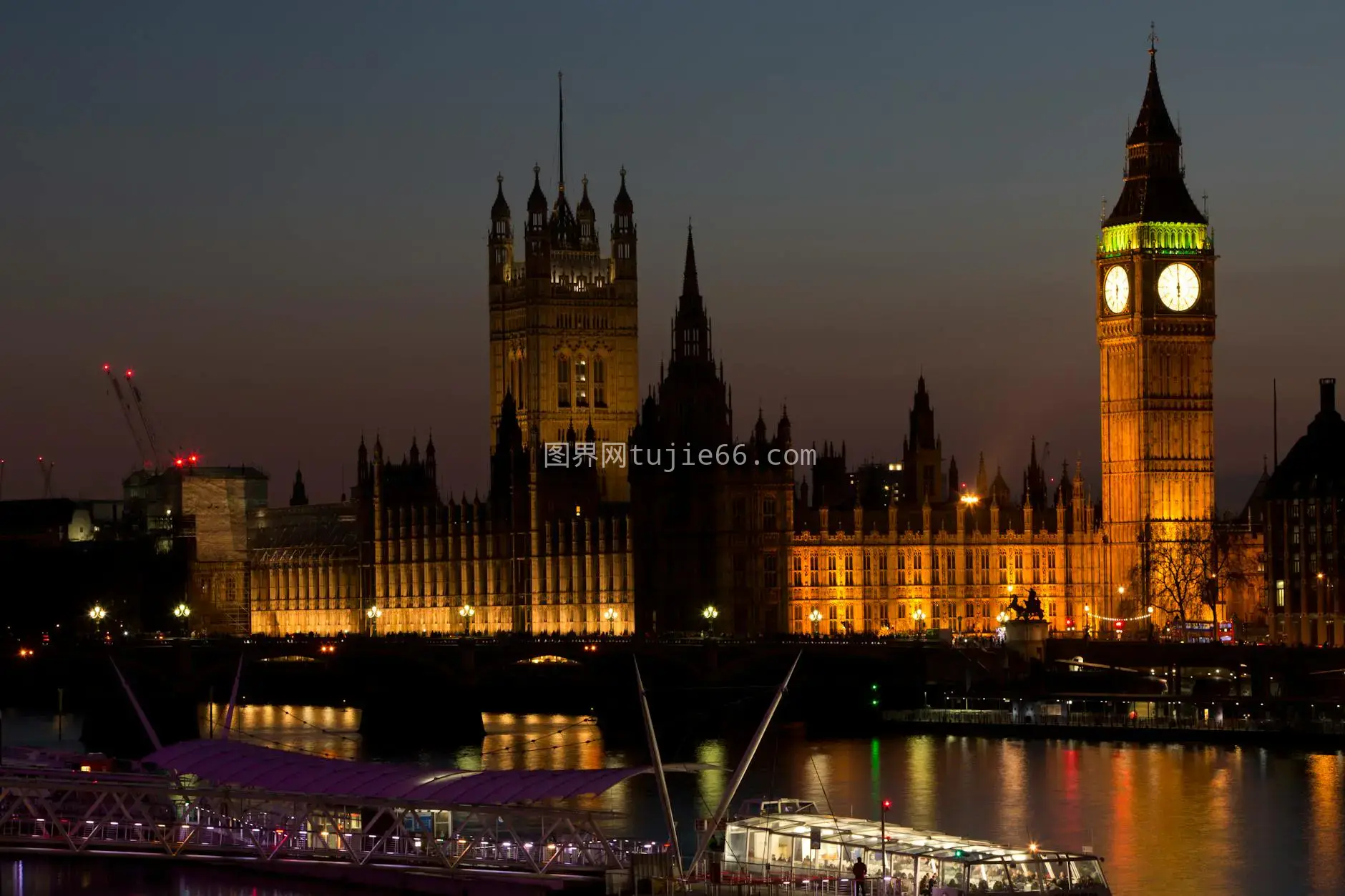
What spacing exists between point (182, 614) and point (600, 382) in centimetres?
3340

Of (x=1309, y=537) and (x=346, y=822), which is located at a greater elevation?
(x=1309, y=537)

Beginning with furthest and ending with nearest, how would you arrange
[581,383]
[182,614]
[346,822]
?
1. [581,383]
2. [182,614]
3. [346,822]

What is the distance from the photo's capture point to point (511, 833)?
239 feet

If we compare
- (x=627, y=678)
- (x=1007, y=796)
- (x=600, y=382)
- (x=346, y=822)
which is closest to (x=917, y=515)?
(x=627, y=678)

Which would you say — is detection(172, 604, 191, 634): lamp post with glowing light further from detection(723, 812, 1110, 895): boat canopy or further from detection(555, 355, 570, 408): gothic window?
detection(723, 812, 1110, 895): boat canopy

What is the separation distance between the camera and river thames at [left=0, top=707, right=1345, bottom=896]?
8150cm

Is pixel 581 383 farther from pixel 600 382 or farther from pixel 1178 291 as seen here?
pixel 1178 291

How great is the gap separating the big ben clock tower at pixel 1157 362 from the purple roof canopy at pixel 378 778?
252ft

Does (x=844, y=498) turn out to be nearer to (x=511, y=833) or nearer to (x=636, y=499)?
(x=636, y=499)

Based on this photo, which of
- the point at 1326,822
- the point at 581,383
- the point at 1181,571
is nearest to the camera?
the point at 1326,822

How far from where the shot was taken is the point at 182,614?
184875 mm

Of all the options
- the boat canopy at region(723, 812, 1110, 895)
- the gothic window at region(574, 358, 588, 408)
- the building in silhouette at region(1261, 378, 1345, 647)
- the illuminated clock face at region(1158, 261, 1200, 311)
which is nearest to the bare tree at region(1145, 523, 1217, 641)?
the building in silhouette at region(1261, 378, 1345, 647)

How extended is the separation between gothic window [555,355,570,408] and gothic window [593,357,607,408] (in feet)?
6.20

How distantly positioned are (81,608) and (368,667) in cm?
5310
